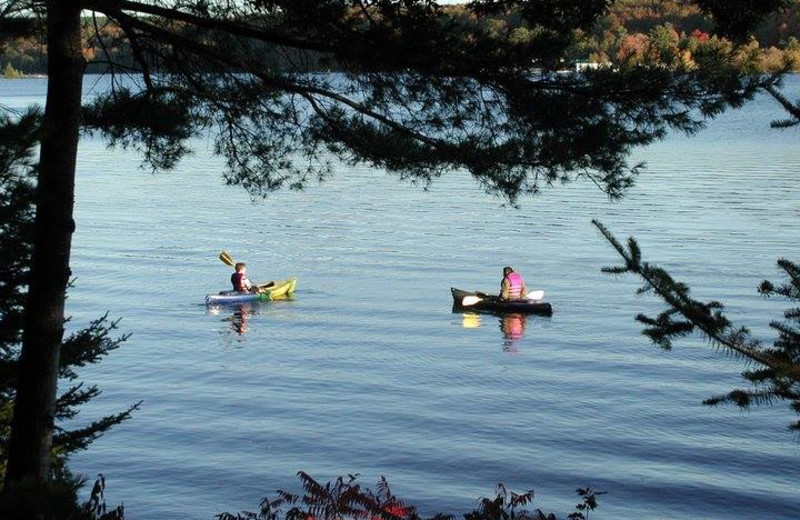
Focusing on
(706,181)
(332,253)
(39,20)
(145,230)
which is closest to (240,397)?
(39,20)

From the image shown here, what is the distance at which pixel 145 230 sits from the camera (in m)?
41.8

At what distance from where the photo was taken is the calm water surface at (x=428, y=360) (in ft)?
57.3

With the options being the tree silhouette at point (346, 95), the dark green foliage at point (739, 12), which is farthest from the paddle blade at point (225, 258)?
the dark green foliage at point (739, 12)

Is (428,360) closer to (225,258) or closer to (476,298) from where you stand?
(476,298)

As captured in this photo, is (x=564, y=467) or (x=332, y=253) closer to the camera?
(x=564, y=467)

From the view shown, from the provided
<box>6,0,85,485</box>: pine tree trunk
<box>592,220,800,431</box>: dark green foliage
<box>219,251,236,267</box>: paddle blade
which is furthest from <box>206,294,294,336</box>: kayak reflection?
<box>592,220,800,431</box>: dark green foliage

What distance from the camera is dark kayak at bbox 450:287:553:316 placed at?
29047 mm

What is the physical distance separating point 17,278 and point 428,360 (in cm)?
1527

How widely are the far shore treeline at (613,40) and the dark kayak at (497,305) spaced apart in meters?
17.6

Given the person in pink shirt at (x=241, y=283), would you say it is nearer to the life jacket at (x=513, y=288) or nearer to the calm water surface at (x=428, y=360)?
the calm water surface at (x=428, y=360)

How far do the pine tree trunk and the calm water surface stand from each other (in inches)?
248

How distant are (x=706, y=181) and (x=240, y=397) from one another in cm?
3364

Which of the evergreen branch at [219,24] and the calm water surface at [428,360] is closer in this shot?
the evergreen branch at [219,24]

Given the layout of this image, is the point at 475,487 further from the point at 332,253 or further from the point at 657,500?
the point at 332,253
